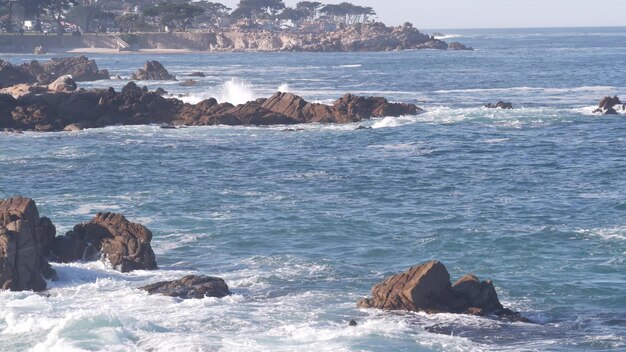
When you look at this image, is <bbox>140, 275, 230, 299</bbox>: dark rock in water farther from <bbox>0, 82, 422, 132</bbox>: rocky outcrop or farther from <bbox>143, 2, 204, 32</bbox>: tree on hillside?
<bbox>143, 2, 204, 32</bbox>: tree on hillside

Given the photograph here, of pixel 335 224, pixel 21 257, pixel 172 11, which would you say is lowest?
pixel 335 224

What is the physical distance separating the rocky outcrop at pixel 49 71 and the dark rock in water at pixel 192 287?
62.4 metres

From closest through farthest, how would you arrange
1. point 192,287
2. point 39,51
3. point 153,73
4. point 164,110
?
point 192,287
point 164,110
point 153,73
point 39,51

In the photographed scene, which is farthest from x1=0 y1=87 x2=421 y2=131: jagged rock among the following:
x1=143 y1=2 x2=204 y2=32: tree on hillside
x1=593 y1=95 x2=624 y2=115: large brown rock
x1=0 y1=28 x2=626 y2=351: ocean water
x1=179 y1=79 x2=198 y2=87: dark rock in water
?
x1=143 y1=2 x2=204 y2=32: tree on hillside

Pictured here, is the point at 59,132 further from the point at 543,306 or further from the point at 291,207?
the point at 543,306

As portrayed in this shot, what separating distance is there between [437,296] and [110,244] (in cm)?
905

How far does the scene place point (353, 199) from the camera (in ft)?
118

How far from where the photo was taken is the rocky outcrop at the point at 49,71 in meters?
85.0

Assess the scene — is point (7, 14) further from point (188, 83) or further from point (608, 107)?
point (608, 107)

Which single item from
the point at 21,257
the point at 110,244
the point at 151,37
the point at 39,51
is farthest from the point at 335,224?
the point at 151,37

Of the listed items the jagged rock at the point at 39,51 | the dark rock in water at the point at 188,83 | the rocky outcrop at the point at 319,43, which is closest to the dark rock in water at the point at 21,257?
the dark rock in water at the point at 188,83

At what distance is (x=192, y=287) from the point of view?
78.6 ft

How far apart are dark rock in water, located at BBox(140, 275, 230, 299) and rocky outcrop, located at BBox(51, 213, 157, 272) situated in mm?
2130

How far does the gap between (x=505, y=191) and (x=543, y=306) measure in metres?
14.1
